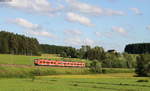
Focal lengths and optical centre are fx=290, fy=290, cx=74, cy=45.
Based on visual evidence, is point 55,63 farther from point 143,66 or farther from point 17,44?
point 17,44

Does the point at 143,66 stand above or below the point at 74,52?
below

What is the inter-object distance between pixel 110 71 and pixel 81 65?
12.4 metres

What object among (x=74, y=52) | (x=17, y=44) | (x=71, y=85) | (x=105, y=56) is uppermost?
(x=17, y=44)

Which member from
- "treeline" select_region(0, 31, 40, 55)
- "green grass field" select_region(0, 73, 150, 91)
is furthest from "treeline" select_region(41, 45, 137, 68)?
"green grass field" select_region(0, 73, 150, 91)

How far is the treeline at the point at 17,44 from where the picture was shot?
155 m

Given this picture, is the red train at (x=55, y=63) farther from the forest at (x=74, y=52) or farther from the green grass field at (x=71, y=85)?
the green grass field at (x=71, y=85)

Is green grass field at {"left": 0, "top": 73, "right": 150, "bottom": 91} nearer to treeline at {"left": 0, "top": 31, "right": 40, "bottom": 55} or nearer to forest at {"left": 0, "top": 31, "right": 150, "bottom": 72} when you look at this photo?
forest at {"left": 0, "top": 31, "right": 150, "bottom": 72}

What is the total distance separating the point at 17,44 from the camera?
6309 inches

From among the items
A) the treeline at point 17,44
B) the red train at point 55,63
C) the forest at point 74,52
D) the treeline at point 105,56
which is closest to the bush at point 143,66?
the red train at point 55,63

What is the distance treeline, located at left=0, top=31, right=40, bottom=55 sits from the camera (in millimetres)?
155400

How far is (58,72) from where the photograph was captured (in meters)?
91.6

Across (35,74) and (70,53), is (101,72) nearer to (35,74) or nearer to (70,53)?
(35,74)

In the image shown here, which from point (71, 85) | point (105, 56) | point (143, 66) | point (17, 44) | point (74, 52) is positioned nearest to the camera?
point (71, 85)

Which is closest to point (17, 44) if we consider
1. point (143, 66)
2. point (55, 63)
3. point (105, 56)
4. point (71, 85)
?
point (105, 56)
